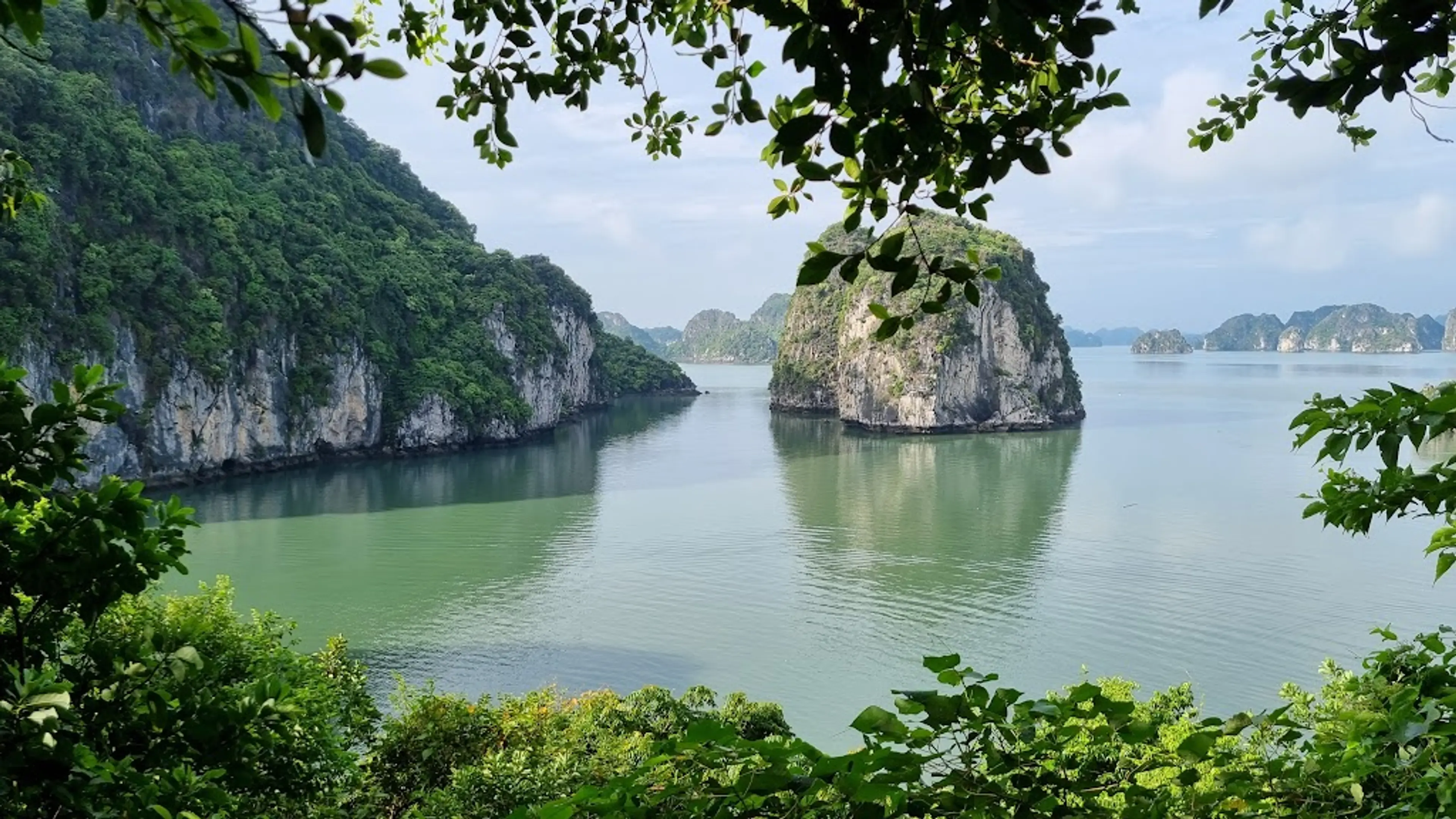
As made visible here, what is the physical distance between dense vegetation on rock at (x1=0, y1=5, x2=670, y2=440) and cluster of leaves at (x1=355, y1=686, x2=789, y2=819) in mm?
17886

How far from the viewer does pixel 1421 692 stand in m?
1.99

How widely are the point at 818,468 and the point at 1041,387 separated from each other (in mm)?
21486

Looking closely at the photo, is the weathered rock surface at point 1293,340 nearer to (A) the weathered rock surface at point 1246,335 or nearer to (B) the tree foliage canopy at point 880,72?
(A) the weathered rock surface at point 1246,335

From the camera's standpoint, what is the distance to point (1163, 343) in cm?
15700

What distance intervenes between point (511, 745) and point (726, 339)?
135 m

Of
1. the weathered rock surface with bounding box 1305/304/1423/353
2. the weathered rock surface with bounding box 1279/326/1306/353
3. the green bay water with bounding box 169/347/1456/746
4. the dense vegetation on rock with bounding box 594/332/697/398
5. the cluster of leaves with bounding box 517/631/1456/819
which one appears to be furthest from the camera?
the weathered rock surface with bounding box 1279/326/1306/353

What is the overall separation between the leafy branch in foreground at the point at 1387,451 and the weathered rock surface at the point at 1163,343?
171195 millimetres

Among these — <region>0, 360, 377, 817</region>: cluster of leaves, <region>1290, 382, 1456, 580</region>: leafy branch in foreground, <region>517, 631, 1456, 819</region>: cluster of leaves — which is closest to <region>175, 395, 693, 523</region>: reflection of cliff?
<region>0, 360, 377, 817</region>: cluster of leaves

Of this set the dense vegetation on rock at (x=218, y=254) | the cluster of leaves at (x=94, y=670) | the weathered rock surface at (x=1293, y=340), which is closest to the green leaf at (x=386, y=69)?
the cluster of leaves at (x=94, y=670)

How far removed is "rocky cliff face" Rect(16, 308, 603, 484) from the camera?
1086 inches

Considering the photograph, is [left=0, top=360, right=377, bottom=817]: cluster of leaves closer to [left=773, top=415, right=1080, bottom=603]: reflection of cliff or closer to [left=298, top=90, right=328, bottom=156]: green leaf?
[left=298, top=90, right=328, bottom=156]: green leaf

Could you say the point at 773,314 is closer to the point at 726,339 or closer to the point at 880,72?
the point at 726,339

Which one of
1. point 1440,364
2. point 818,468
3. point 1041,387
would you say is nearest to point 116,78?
point 818,468

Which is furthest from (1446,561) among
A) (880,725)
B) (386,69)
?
(386,69)
